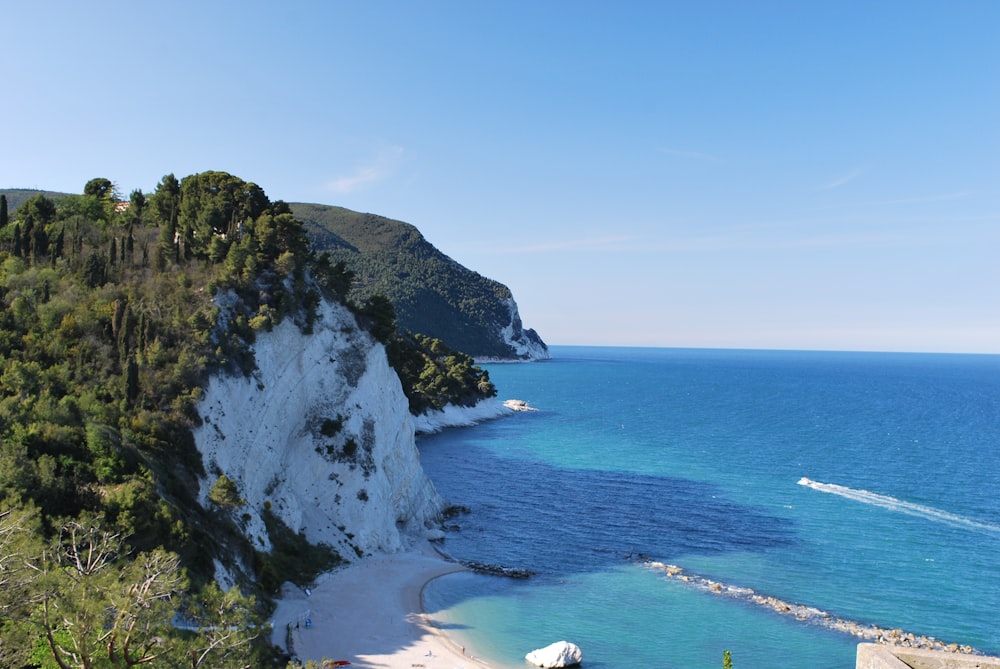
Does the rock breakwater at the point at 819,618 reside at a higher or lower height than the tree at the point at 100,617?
lower

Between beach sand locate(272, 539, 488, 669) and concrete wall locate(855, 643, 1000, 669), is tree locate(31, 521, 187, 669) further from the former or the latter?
concrete wall locate(855, 643, 1000, 669)

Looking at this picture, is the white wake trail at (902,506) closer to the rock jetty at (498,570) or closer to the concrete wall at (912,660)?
the rock jetty at (498,570)

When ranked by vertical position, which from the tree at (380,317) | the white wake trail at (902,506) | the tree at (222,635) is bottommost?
the white wake trail at (902,506)

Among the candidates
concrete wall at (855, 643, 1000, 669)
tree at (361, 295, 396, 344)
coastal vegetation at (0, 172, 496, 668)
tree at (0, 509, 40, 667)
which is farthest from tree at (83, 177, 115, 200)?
concrete wall at (855, 643, 1000, 669)

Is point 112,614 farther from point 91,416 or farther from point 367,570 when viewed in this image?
point 367,570

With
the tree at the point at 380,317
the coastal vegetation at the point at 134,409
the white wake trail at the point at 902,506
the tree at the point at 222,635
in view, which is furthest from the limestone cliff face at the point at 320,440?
the white wake trail at the point at 902,506

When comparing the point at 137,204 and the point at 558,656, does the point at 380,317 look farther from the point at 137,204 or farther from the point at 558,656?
the point at 558,656

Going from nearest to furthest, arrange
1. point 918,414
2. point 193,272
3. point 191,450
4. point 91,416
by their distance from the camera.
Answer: point 91,416
point 191,450
point 193,272
point 918,414

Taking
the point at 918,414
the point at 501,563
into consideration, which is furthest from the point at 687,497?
the point at 918,414
